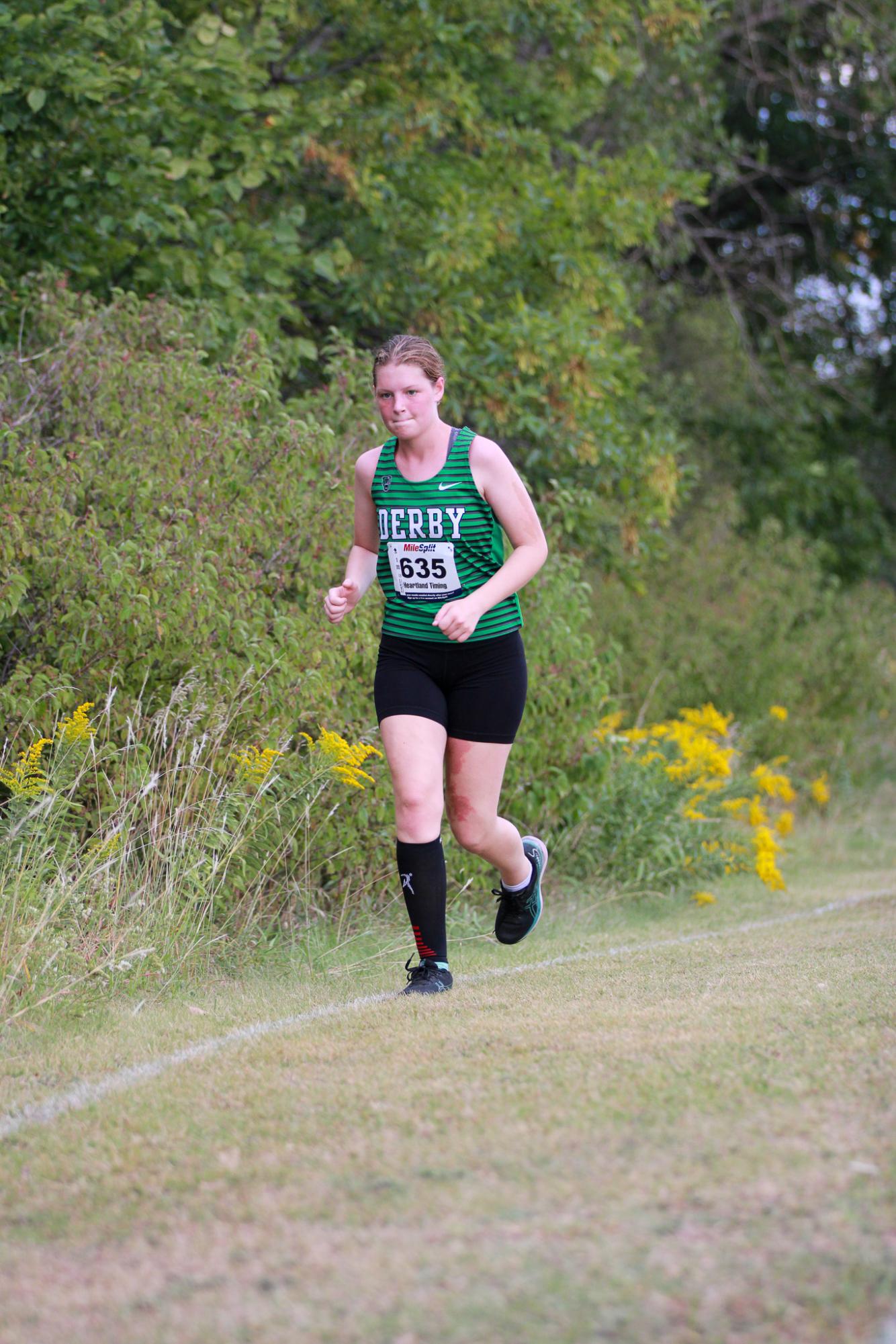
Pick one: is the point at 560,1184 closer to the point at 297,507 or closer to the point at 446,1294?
the point at 446,1294

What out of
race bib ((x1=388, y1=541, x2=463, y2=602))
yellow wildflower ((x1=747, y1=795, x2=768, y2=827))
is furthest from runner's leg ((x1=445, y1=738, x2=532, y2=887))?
yellow wildflower ((x1=747, y1=795, x2=768, y2=827))

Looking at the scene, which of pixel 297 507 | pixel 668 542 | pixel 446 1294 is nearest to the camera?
pixel 446 1294

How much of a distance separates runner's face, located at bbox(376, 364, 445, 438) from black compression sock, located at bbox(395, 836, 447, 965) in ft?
4.81

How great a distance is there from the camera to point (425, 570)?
5125mm

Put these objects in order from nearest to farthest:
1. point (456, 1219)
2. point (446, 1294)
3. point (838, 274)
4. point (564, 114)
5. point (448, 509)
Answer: point (446, 1294), point (456, 1219), point (448, 509), point (564, 114), point (838, 274)

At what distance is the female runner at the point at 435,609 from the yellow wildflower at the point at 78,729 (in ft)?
3.82

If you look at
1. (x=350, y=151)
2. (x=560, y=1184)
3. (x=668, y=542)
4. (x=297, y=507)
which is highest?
(x=350, y=151)

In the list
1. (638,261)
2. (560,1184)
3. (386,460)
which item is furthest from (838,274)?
(560,1184)

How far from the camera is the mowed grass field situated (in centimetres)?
252

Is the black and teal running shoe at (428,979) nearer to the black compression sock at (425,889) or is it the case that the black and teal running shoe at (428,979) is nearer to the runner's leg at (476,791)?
the black compression sock at (425,889)

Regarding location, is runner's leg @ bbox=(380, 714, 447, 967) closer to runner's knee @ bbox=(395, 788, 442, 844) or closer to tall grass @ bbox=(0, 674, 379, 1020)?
runner's knee @ bbox=(395, 788, 442, 844)

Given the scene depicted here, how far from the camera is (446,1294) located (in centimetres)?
255

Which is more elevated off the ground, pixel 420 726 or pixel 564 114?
pixel 564 114

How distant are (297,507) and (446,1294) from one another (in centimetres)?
486
